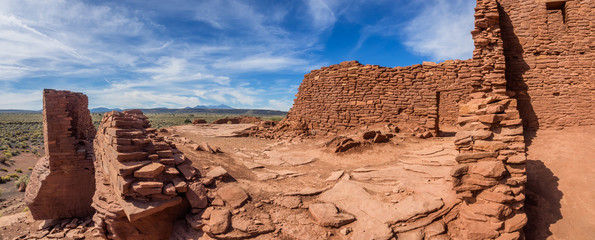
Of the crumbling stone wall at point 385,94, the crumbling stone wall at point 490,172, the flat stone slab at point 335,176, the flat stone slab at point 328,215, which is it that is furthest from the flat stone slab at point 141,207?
the crumbling stone wall at point 385,94

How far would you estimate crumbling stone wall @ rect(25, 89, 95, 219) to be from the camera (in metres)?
9.27

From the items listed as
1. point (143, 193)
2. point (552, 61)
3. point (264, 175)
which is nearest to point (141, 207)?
point (143, 193)

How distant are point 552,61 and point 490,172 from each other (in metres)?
6.22

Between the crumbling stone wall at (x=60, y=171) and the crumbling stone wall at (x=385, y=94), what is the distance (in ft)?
33.0

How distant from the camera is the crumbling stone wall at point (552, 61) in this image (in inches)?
265

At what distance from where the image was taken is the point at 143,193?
4.08 meters

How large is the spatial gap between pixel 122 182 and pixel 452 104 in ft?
39.9

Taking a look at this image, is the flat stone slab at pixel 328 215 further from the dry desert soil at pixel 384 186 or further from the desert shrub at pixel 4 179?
the desert shrub at pixel 4 179

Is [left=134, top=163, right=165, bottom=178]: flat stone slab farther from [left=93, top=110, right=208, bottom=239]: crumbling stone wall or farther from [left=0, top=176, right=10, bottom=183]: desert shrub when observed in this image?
[left=0, top=176, right=10, bottom=183]: desert shrub

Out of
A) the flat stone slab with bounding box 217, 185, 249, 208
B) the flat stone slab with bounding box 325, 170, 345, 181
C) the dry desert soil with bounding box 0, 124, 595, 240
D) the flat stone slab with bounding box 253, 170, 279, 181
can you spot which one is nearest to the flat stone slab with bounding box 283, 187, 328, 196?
the dry desert soil with bounding box 0, 124, 595, 240

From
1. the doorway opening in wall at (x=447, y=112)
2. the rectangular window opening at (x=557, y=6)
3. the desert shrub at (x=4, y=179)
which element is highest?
the rectangular window opening at (x=557, y=6)

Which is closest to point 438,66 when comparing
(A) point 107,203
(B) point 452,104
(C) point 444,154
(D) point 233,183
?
(B) point 452,104

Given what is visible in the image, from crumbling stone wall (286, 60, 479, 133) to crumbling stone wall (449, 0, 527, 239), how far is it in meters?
5.25

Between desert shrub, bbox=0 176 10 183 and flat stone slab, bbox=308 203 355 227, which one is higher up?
flat stone slab, bbox=308 203 355 227
